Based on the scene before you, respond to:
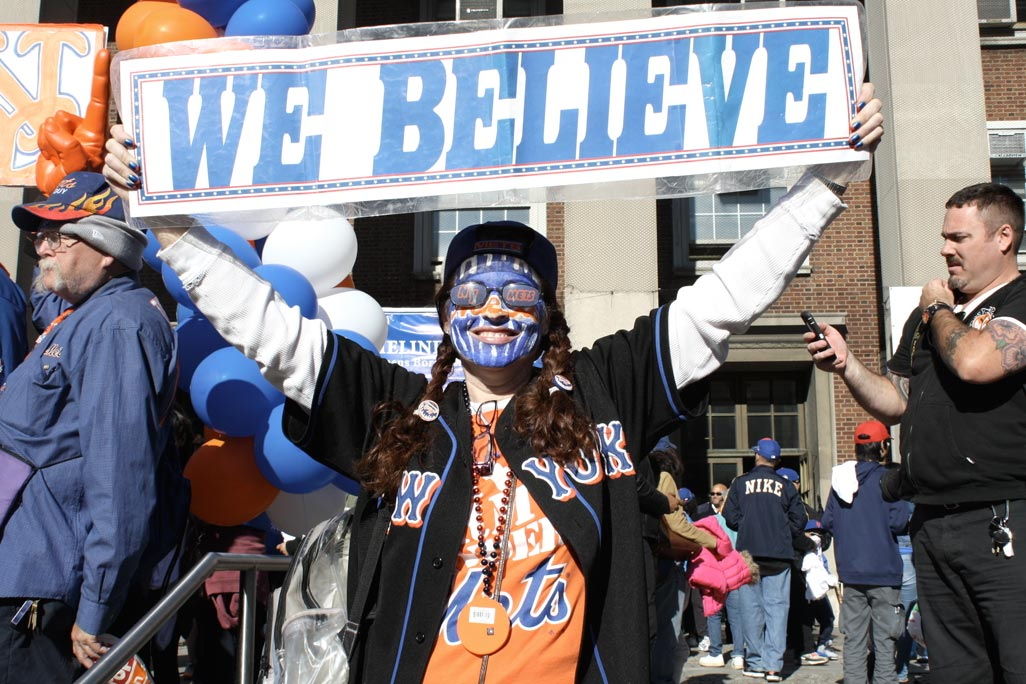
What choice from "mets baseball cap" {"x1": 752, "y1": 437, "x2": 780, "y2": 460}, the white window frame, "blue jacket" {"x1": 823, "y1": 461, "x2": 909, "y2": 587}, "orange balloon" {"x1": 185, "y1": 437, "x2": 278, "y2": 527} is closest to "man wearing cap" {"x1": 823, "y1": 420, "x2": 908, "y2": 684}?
"blue jacket" {"x1": 823, "y1": 461, "x2": 909, "y2": 587}

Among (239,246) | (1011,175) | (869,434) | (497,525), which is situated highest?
(1011,175)

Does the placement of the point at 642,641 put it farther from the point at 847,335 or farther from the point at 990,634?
the point at 847,335

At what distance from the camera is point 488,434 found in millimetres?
2557

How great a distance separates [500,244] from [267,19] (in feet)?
11.1

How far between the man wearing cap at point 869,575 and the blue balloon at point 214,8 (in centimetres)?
545

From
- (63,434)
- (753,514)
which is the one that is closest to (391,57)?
(63,434)

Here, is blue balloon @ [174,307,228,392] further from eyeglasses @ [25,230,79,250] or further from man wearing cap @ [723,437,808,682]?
man wearing cap @ [723,437,808,682]

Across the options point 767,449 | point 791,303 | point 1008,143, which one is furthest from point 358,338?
point 1008,143

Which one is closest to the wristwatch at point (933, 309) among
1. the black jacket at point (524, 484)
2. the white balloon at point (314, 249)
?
the black jacket at point (524, 484)

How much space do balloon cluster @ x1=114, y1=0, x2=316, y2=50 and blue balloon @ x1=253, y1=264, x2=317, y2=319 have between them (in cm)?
122

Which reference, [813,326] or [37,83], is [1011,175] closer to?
[37,83]

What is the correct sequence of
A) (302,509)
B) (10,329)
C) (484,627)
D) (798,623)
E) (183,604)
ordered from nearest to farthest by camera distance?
1. (484,627)
2. (183,604)
3. (10,329)
4. (302,509)
5. (798,623)

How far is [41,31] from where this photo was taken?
7.10m

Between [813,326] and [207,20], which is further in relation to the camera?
[207,20]
